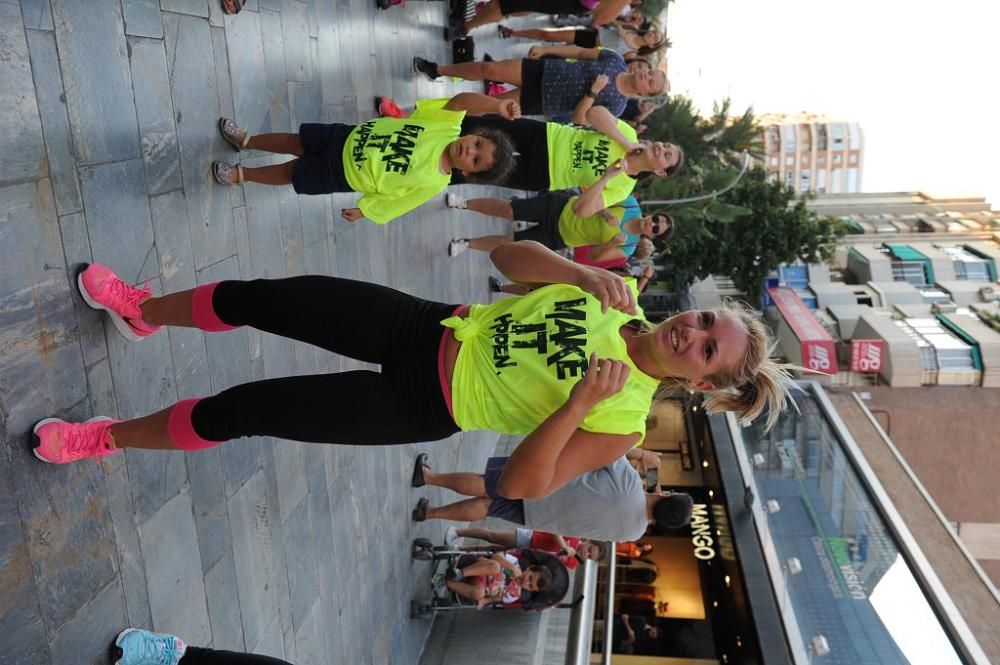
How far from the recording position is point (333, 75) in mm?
5535

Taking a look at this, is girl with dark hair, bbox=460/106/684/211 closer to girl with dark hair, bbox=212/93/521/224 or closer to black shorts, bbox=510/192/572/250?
girl with dark hair, bbox=212/93/521/224

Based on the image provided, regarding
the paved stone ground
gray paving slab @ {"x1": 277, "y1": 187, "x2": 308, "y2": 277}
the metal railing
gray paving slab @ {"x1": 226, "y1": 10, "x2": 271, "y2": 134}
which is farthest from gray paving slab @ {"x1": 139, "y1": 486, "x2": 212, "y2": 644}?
the metal railing

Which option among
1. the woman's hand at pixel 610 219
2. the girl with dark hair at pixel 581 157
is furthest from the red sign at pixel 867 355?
the girl with dark hair at pixel 581 157

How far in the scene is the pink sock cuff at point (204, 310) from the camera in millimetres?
3088

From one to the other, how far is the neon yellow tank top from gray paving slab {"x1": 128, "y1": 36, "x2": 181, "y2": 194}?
5.59 ft

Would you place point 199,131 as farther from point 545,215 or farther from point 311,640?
point 545,215

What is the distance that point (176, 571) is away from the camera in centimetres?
352

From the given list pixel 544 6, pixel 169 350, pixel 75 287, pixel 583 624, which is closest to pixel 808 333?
pixel 544 6

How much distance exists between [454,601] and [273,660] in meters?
3.32

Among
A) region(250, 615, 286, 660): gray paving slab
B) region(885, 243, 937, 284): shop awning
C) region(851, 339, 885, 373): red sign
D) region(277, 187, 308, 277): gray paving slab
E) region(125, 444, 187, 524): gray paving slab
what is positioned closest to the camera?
region(125, 444, 187, 524): gray paving slab

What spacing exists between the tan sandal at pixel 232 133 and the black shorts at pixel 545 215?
148 inches

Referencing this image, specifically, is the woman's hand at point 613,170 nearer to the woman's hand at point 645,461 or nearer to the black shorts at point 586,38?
the woman's hand at point 645,461

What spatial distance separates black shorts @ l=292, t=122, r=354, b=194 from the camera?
4156 mm

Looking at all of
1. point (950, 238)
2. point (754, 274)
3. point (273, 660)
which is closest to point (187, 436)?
point (273, 660)
